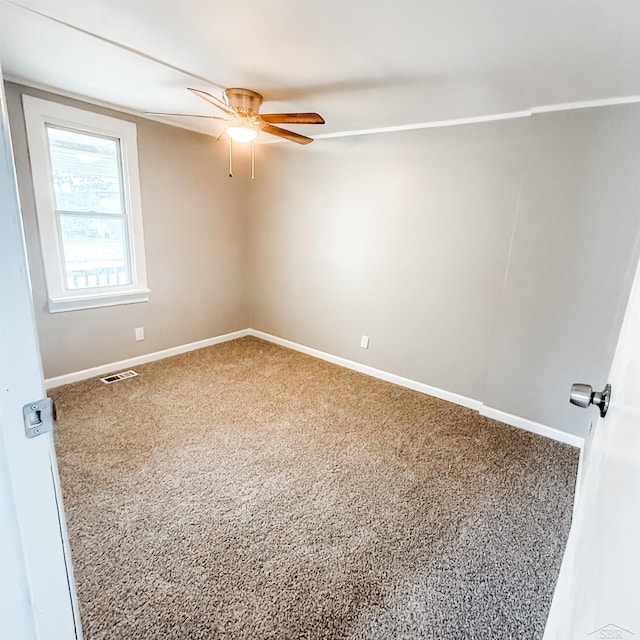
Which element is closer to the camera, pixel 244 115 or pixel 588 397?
pixel 588 397

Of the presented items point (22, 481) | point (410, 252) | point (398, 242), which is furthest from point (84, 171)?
point (22, 481)

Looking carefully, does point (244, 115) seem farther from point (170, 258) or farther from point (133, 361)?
point (133, 361)

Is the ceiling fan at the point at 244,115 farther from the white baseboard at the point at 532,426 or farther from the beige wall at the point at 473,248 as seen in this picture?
the white baseboard at the point at 532,426

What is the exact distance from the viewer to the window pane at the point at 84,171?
2814mm

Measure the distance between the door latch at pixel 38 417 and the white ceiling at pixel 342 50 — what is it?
5.31 feet

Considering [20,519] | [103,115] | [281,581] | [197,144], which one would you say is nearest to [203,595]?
[281,581]

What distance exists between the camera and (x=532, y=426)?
107 inches

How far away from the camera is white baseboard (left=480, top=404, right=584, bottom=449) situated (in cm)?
256

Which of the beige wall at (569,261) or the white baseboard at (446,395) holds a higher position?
the beige wall at (569,261)

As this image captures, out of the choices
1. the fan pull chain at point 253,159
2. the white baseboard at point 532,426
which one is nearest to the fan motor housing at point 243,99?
the fan pull chain at point 253,159

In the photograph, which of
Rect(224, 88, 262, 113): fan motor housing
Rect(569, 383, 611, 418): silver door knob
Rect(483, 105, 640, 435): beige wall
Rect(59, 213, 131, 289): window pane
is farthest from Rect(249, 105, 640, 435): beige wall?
Rect(569, 383, 611, 418): silver door knob

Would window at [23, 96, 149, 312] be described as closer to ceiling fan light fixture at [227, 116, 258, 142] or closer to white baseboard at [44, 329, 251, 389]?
white baseboard at [44, 329, 251, 389]

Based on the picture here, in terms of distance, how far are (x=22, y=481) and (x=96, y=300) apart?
9.50 ft

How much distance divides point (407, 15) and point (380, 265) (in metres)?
2.05
